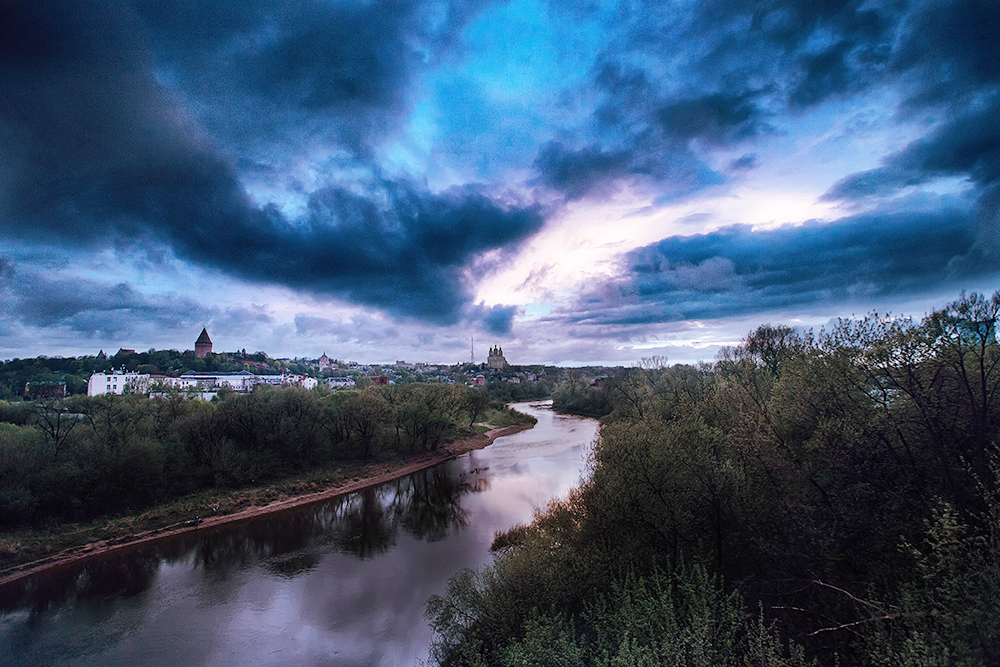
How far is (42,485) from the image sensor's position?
70.3 feet

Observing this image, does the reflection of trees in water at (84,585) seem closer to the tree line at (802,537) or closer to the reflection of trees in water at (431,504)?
the reflection of trees in water at (431,504)

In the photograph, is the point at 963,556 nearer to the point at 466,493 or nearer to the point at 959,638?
the point at 959,638

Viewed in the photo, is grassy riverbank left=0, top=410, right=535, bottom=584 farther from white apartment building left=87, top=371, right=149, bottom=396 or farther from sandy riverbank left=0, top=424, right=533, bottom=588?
white apartment building left=87, top=371, right=149, bottom=396

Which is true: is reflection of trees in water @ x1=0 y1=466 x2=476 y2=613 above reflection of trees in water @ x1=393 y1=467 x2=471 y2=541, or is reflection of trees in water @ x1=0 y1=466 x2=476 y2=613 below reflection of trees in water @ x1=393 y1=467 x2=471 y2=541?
above

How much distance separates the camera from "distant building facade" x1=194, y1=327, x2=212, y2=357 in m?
108

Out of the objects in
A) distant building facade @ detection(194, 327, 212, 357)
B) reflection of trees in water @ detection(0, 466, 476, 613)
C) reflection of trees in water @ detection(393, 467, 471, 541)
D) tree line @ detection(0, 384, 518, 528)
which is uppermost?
distant building facade @ detection(194, 327, 212, 357)

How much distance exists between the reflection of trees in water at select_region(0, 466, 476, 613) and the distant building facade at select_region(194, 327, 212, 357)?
4035 inches

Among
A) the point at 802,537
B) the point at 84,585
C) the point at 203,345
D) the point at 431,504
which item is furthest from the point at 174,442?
the point at 203,345

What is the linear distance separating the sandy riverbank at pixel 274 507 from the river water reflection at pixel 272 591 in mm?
880

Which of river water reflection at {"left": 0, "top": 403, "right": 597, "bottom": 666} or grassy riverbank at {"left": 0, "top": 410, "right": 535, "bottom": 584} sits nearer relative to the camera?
river water reflection at {"left": 0, "top": 403, "right": 597, "bottom": 666}

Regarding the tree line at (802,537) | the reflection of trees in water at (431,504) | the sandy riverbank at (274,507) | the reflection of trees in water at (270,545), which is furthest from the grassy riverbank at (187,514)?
the tree line at (802,537)

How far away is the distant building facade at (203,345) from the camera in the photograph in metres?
108

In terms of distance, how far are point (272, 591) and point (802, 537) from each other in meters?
17.9

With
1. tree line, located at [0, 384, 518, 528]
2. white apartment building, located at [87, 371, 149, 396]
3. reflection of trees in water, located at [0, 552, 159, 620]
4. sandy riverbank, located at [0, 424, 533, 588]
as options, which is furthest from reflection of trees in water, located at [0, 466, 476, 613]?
white apartment building, located at [87, 371, 149, 396]
